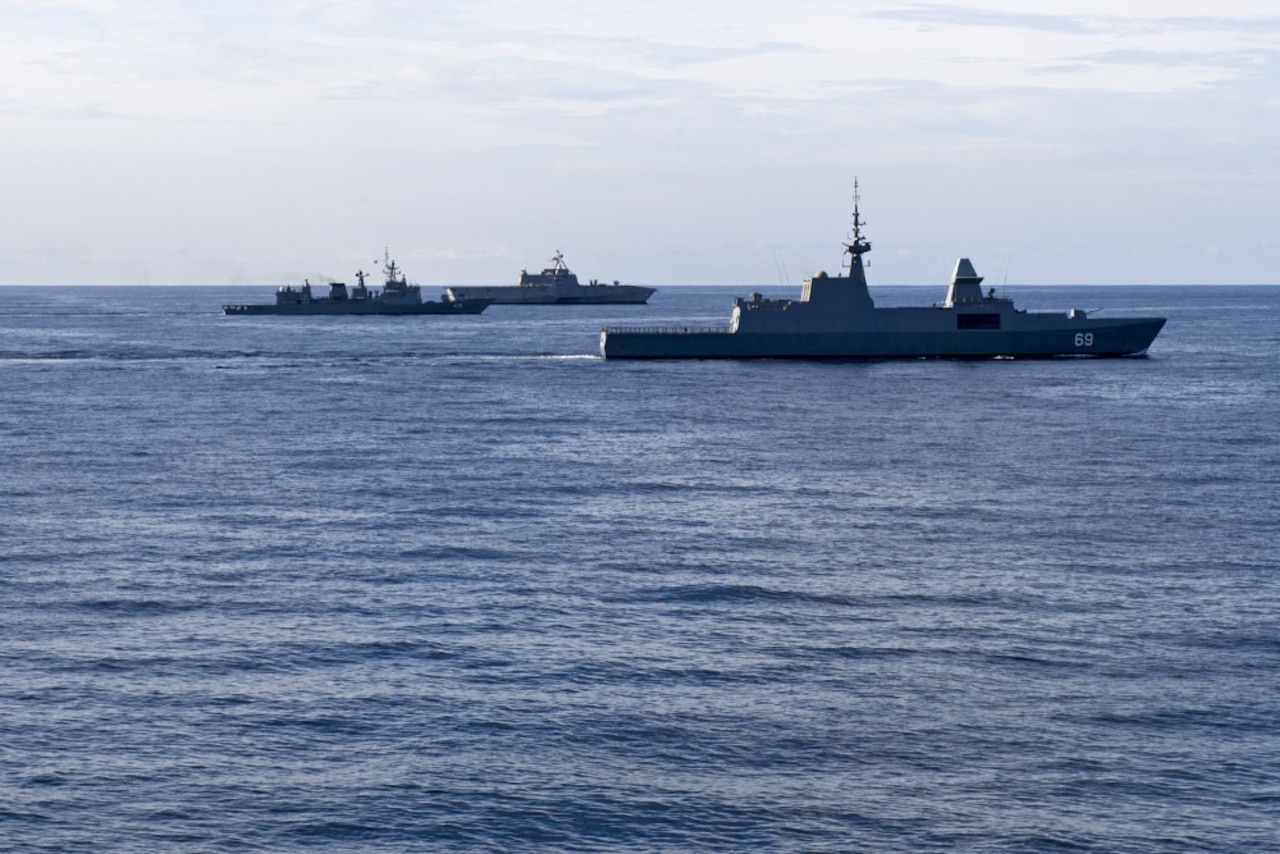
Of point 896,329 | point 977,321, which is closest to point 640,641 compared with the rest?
point 896,329

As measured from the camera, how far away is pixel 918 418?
7650cm

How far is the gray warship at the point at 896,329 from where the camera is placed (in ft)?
366

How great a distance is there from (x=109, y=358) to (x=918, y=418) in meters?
73.3

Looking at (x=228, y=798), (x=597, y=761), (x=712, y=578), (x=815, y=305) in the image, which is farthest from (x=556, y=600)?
(x=815, y=305)

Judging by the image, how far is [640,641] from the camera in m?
31.7

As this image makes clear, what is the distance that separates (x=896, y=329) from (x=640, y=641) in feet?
273

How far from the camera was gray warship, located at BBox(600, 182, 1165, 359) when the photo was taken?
111562 millimetres

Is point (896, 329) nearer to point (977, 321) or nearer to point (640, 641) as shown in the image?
point (977, 321)

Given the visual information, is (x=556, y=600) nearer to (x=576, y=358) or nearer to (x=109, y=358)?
(x=576, y=358)

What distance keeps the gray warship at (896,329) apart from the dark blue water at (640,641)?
1685 inches

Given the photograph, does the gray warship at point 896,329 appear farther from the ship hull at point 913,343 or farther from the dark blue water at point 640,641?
the dark blue water at point 640,641

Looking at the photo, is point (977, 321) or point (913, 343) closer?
point (977, 321)

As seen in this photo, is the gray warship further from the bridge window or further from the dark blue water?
the dark blue water

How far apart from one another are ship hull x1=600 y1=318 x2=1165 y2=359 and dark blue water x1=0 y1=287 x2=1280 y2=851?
43.0 metres
